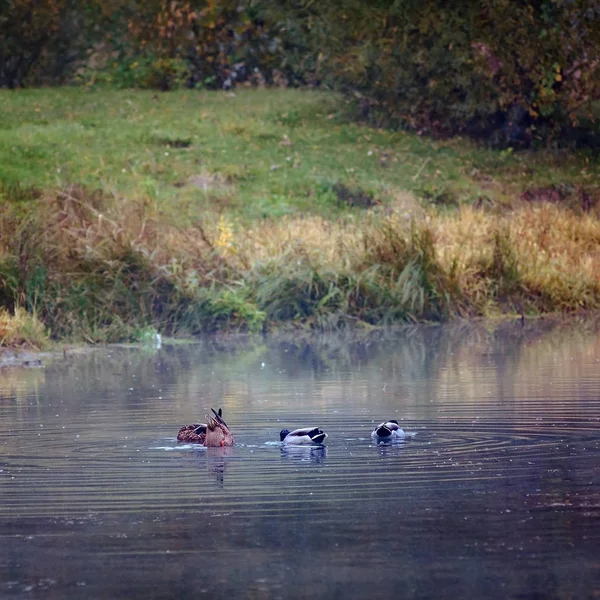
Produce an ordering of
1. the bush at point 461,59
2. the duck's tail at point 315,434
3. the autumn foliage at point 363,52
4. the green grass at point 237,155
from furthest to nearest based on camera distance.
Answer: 1. the autumn foliage at point 363,52
2. the bush at point 461,59
3. the green grass at point 237,155
4. the duck's tail at point 315,434

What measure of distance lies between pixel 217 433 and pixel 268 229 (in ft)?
42.0

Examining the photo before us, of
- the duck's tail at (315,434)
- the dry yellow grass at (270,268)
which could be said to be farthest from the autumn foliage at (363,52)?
the duck's tail at (315,434)

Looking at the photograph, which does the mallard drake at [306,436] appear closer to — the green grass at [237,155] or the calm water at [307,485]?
the calm water at [307,485]

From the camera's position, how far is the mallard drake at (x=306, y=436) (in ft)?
35.3

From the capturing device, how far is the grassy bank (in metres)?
21.0

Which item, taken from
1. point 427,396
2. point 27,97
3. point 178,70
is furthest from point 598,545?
point 178,70

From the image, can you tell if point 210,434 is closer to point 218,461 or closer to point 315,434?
point 218,461

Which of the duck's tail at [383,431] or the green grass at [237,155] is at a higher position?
the green grass at [237,155]

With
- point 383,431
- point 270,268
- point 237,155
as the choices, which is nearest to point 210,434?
point 383,431

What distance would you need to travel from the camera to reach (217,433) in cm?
1110

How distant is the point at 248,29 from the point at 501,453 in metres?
28.9

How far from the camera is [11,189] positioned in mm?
25734

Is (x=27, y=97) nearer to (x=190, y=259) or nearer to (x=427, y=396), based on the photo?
(x=190, y=259)

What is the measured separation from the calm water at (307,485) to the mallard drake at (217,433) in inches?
3.1
